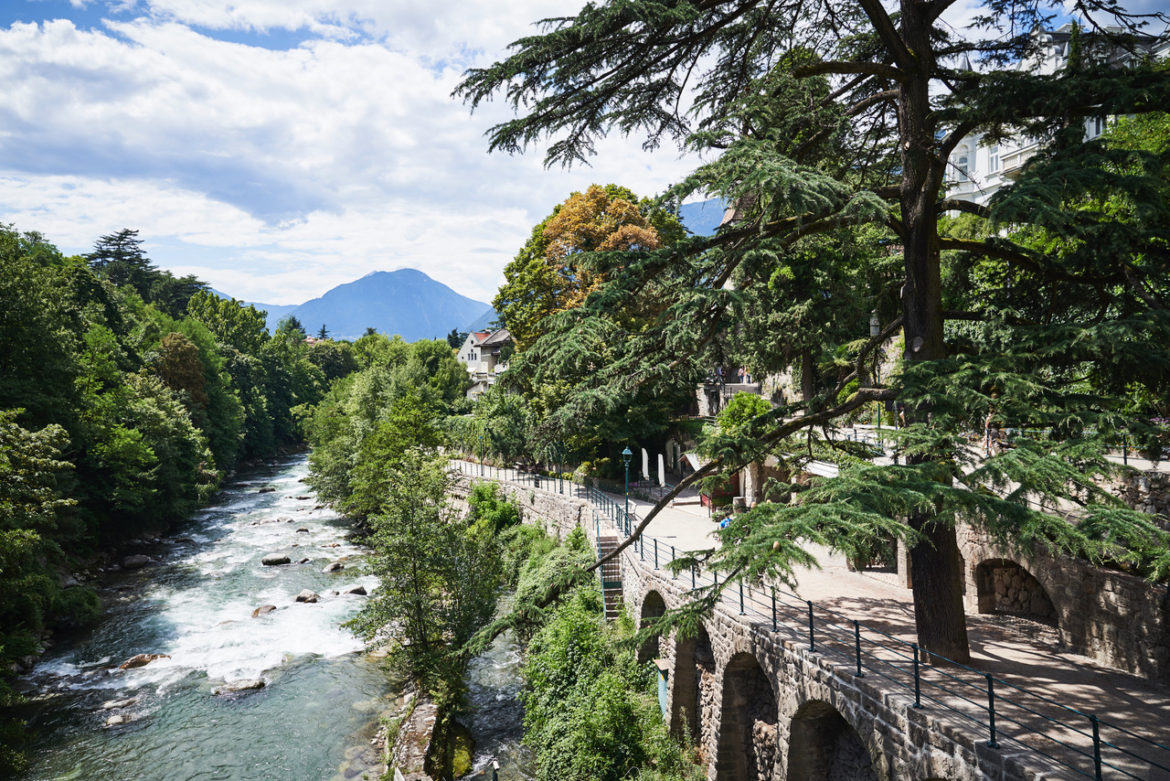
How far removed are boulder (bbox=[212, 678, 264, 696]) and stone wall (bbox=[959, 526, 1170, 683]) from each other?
18520mm

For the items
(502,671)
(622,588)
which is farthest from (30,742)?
(622,588)

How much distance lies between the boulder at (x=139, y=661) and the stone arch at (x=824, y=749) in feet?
62.8

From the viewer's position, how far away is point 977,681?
8430 mm

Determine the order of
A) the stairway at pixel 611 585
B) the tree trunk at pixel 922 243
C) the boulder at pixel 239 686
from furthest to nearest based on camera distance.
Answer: the stairway at pixel 611 585 < the boulder at pixel 239 686 < the tree trunk at pixel 922 243

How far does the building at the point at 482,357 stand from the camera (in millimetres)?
60350

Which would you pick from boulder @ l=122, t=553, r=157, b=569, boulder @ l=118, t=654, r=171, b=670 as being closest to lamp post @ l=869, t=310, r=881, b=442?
boulder @ l=118, t=654, r=171, b=670

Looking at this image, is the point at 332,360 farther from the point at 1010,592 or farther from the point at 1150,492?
the point at 1150,492

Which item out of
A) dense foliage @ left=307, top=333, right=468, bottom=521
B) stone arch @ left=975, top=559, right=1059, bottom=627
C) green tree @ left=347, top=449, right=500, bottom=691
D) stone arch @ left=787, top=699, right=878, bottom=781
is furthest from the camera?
dense foliage @ left=307, top=333, right=468, bottom=521

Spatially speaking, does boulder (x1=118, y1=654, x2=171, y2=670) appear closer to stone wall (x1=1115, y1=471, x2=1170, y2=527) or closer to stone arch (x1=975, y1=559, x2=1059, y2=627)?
stone arch (x1=975, y1=559, x2=1059, y2=627)

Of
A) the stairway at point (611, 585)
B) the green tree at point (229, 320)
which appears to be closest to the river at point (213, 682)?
the stairway at point (611, 585)

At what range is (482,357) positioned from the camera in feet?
232

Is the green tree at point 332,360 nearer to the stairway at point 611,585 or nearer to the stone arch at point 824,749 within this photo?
the stairway at point 611,585

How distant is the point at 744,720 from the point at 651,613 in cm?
437

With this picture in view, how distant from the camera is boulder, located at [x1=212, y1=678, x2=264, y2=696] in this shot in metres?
18.1
